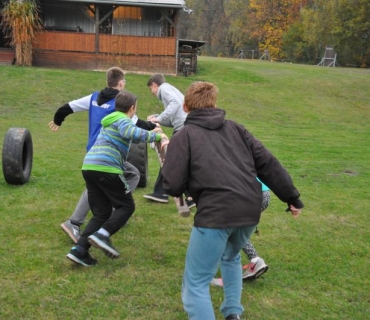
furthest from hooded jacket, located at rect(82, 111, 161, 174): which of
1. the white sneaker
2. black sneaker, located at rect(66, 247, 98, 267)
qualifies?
the white sneaker

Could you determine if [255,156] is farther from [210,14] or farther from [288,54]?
[210,14]

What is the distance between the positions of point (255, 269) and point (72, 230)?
1.95m

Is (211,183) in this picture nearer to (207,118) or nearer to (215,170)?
(215,170)

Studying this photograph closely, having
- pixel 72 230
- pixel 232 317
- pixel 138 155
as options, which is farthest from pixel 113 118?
pixel 138 155

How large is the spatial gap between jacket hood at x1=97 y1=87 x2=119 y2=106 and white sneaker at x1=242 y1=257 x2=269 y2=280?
209cm

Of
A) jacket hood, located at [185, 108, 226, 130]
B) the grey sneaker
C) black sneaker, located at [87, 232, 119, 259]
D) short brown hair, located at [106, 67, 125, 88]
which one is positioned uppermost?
short brown hair, located at [106, 67, 125, 88]

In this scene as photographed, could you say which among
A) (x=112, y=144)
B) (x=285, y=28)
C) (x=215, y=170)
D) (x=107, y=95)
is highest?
(x=285, y=28)

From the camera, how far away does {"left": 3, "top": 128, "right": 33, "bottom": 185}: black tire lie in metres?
7.15

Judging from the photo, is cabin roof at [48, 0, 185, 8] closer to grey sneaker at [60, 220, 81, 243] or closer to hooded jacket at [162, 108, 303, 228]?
grey sneaker at [60, 220, 81, 243]

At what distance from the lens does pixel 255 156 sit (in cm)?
353

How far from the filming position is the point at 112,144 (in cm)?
459

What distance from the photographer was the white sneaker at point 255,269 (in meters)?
4.48

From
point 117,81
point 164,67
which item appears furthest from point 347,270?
point 164,67

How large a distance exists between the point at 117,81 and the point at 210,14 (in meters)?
76.8
